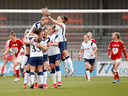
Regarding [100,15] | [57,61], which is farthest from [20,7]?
[57,61]

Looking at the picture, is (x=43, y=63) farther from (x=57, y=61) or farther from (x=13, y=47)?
(x=13, y=47)

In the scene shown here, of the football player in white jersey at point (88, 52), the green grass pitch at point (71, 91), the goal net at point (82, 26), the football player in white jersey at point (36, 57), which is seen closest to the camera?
the green grass pitch at point (71, 91)

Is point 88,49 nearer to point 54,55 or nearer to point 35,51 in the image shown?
point 54,55

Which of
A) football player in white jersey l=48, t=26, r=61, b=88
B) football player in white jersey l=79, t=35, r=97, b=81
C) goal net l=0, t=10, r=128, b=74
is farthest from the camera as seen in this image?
goal net l=0, t=10, r=128, b=74

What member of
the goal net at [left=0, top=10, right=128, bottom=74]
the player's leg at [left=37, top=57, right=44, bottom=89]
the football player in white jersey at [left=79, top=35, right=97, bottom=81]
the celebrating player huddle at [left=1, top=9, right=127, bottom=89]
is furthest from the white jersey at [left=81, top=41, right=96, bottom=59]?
the player's leg at [left=37, top=57, right=44, bottom=89]

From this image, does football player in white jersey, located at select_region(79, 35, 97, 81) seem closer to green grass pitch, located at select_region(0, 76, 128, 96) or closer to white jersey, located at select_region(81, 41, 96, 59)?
white jersey, located at select_region(81, 41, 96, 59)

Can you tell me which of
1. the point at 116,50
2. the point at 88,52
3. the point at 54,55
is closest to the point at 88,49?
the point at 88,52

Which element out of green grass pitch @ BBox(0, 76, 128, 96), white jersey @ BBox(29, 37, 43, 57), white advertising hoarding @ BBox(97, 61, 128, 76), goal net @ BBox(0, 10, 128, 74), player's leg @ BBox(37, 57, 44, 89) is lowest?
white advertising hoarding @ BBox(97, 61, 128, 76)

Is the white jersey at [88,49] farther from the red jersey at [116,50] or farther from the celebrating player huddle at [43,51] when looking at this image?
the celebrating player huddle at [43,51]

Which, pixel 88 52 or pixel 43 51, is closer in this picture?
pixel 43 51

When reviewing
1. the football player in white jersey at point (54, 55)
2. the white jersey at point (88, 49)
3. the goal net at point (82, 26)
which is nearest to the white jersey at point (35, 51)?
the football player in white jersey at point (54, 55)

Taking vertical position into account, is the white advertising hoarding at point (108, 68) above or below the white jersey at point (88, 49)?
below

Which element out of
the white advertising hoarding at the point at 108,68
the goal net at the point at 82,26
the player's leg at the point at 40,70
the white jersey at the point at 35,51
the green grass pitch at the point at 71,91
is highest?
the goal net at the point at 82,26

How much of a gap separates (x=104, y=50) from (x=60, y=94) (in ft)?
37.4
